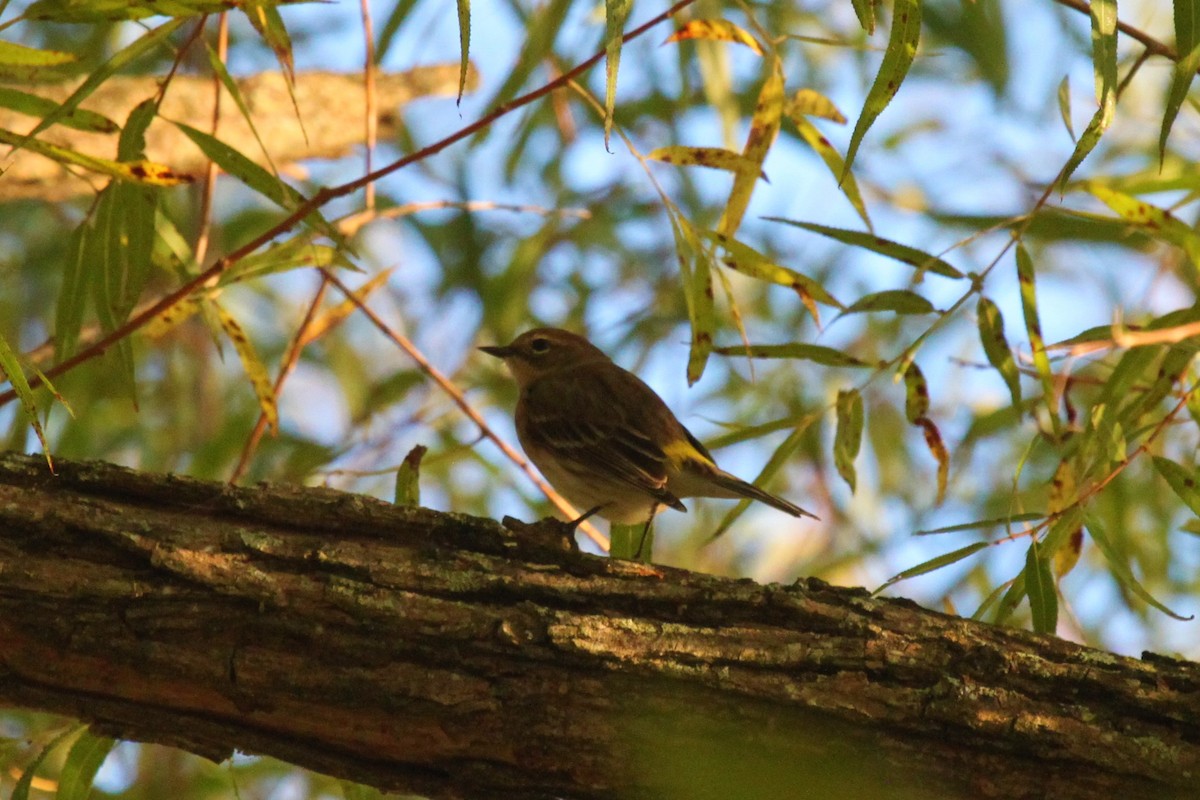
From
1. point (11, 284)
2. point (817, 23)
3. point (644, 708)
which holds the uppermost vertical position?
point (817, 23)

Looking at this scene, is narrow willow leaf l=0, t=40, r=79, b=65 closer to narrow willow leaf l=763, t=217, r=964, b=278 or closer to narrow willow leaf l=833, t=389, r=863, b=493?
narrow willow leaf l=763, t=217, r=964, b=278

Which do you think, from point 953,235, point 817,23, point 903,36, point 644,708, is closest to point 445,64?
point 817,23

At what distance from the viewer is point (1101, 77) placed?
7.77ft

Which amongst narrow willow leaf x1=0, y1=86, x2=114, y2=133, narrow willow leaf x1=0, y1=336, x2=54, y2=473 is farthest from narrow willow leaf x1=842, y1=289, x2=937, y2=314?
narrow willow leaf x1=0, y1=336, x2=54, y2=473

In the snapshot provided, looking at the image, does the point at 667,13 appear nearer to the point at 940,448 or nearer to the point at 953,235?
the point at 940,448

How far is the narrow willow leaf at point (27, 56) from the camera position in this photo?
2773 millimetres

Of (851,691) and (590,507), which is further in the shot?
(590,507)

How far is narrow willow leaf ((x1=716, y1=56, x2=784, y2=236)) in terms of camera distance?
3402 mm

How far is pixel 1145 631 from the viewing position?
17.8ft

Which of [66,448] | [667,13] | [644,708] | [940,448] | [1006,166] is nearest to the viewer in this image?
[644,708]

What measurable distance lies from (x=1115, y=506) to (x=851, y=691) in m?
2.64

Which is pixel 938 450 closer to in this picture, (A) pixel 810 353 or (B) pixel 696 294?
(A) pixel 810 353

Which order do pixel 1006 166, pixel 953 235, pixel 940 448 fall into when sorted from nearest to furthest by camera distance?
pixel 940 448 < pixel 953 235 < pixel 1006 166

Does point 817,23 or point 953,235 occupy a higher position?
point 817,23
